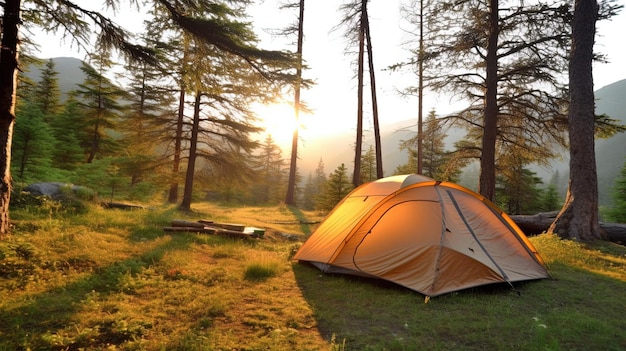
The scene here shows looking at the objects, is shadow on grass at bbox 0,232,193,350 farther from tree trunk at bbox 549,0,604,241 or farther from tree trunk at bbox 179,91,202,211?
tree trunk at bbox 549,0,604,241

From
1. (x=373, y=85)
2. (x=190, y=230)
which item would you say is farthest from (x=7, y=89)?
(x=373, y=85)

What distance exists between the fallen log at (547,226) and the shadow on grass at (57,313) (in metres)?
12.1

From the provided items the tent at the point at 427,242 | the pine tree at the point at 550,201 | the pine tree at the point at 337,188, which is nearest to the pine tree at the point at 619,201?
the pine tree at the point at 550,201

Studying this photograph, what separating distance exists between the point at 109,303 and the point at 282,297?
2.30m

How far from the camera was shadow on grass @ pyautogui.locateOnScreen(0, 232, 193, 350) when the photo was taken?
3.00 m

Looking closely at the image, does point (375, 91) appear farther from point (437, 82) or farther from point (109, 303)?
point (109, 303)

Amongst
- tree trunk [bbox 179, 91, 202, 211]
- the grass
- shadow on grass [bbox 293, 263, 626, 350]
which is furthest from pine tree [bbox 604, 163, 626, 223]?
tree trunk [bbox 179, 91, 202, 211]

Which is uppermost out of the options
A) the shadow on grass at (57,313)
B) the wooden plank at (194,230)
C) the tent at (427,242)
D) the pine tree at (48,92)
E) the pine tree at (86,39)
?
the pine tree at (48,92)

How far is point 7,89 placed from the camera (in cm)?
568

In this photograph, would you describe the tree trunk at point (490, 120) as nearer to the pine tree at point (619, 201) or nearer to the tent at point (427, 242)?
the tent at point (427, 242)

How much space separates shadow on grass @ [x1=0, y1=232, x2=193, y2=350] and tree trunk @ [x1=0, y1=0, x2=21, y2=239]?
240cm

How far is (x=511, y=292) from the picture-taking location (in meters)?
5.09

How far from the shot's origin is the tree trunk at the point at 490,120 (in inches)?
435

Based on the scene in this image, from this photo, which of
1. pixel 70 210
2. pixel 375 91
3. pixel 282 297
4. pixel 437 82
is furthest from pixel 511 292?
pixel 375 91
